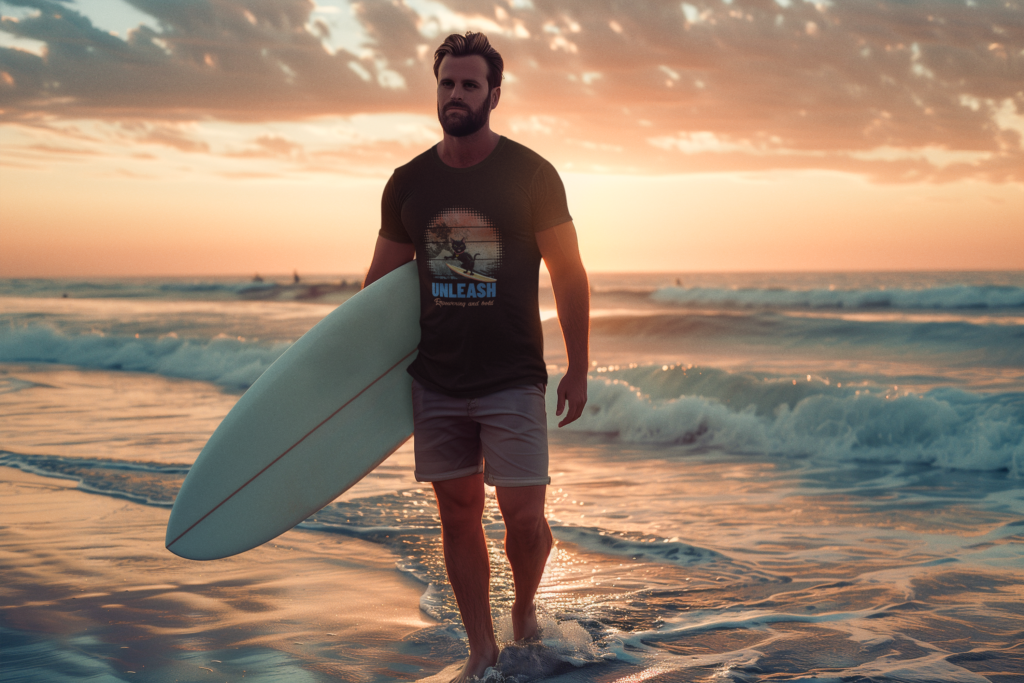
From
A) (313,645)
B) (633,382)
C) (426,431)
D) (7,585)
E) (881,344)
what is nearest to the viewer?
(426,431)

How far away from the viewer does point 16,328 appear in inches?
637

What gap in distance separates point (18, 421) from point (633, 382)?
6212 millimetres

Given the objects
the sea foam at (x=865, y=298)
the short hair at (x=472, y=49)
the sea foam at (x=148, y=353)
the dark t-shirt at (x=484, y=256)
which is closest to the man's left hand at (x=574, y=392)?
the dark t-shirt at (x=484, y=256)

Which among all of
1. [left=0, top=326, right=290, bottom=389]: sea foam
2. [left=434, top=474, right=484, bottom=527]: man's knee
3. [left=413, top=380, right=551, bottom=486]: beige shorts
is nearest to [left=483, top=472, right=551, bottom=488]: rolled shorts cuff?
[left=413, top=380, right=551, bottom=486]: beige shorts

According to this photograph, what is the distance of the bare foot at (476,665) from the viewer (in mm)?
2311

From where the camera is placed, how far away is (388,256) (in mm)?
2482

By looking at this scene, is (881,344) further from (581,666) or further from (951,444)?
(581,666)

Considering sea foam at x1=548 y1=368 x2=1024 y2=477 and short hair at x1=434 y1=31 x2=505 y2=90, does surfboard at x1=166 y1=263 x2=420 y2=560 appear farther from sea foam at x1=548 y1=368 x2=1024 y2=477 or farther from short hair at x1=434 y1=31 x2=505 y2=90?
sea foam at x1=548 y1=368 x2=1024 y2=477

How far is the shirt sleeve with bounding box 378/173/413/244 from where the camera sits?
2.32 m

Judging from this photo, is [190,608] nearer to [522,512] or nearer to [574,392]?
[522,512]

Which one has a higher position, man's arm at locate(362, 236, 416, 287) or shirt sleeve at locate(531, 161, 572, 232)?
shirt sleeve at locate(531, 161, 572, 232)

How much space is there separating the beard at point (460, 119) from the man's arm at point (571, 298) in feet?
1.13

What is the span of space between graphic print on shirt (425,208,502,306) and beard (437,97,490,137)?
21 cm

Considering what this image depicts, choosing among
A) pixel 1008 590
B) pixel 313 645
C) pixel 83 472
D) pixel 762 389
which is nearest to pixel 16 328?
pixel 83 472
